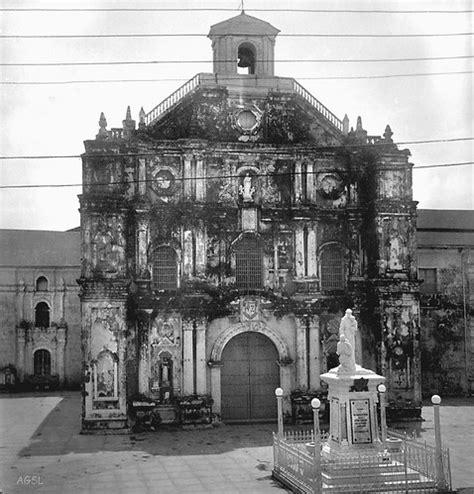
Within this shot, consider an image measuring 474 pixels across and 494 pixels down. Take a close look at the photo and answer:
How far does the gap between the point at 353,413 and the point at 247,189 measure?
42.8 feet

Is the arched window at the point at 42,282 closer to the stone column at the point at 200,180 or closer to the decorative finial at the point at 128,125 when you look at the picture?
the decorative finial at the point at 128,125

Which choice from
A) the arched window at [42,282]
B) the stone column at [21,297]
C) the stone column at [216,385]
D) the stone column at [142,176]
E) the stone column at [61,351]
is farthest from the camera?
the arched window at [42,282]

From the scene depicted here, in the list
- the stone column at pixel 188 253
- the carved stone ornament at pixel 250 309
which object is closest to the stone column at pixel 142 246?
the stone column at pixel 188 253

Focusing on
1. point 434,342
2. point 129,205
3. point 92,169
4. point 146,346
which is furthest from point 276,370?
point 434,342

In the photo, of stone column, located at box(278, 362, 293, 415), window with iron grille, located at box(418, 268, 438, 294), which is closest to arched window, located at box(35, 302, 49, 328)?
stone column, located at box(278, 362, 293, 415)

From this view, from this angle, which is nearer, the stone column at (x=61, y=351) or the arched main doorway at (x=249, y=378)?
the arched main doorway at (x=249, y=378)

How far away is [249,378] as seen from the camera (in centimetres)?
2923

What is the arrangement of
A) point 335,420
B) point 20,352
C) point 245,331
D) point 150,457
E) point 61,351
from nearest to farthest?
point 335,420, point 150,457, point 245,331, point 20,352, point 61,351

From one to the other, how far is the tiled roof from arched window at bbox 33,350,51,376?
5.48m

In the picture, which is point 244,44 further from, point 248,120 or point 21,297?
point 21,297

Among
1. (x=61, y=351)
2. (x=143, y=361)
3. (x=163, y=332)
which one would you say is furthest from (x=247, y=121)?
(x=61, y=351)

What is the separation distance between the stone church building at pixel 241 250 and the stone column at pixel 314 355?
5 centimetres

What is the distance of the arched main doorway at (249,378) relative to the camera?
95.2 feet

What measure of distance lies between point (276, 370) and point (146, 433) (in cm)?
563
